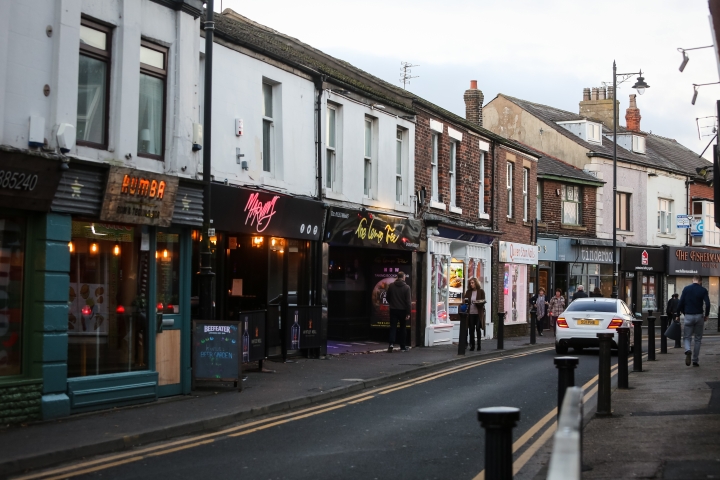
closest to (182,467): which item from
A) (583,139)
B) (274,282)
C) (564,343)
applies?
A: (274,282)

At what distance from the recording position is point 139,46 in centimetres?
1348

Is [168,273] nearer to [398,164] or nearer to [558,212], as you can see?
[398,164]

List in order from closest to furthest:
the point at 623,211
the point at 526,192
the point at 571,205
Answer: the point at 526,192 → the point at 571,205 → the point at 623,211

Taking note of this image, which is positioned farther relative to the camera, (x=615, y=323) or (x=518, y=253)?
(x=518, y=253)

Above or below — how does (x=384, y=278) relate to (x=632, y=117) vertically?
below

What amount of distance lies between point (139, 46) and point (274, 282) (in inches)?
290

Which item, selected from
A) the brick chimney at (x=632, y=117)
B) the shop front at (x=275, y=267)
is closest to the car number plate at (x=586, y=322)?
the shop front at (x=275, y=267)

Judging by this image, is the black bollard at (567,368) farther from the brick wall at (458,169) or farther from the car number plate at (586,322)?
the brick wall at (458,169)

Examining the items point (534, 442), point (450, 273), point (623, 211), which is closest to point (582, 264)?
point (623, 211)

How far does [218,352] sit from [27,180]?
4.37 meters

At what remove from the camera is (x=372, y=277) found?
1011 inches

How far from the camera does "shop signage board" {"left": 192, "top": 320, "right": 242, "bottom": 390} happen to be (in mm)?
14211

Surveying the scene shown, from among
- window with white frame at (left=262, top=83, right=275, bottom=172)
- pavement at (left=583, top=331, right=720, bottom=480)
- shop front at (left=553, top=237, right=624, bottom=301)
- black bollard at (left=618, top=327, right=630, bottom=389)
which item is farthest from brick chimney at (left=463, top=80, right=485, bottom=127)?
black bollard at (left=618, top=327, right=630, bottom=389)

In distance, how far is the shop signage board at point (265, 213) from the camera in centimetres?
1669
